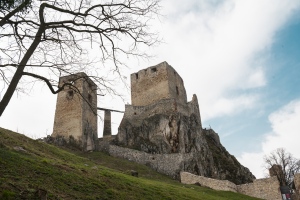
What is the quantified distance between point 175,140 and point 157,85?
1119 cm

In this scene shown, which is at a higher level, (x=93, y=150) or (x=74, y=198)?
(x=93, y=150)

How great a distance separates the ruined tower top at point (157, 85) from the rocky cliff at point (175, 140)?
16.6ft

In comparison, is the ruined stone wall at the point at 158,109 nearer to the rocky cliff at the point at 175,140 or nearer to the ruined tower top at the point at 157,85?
the rocky cliff at the point at 175,140

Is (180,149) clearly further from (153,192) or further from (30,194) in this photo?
(30,194)

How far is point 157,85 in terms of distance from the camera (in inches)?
1895

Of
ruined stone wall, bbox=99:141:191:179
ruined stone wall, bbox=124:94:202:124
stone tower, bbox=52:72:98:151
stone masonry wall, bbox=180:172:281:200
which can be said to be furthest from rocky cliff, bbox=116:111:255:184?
stone masonry wall, bbox=180:172:281:200

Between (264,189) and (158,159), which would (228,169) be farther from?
(158,159)

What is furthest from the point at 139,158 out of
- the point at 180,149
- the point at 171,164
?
the point at 180,149

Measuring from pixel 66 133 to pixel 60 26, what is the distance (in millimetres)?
28275

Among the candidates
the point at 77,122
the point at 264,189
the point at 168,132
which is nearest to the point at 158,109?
the point at 168,132

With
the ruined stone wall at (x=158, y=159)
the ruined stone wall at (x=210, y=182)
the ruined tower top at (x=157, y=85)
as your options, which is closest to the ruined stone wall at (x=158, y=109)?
the ruined tower top at (x=157, y=85)

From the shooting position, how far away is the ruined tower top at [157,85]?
4731cm

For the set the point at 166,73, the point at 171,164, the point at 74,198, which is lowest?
the point at 74,198

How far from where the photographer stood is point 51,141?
35.9m
